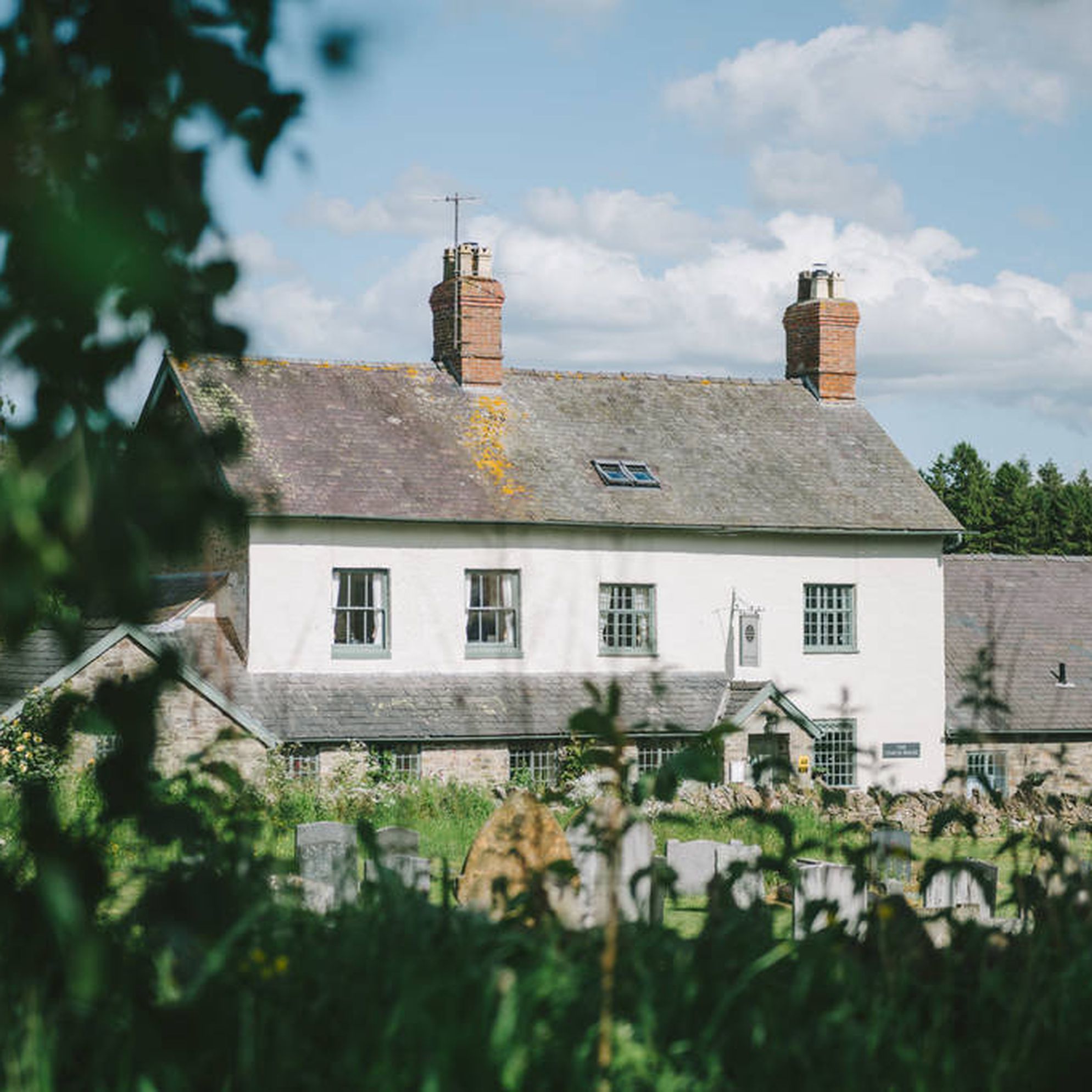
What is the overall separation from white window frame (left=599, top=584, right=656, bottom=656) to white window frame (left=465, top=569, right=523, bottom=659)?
6.28ft

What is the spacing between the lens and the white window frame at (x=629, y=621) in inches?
1136

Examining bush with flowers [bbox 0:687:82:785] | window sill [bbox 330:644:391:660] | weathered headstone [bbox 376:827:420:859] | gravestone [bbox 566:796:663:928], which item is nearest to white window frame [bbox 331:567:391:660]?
window sill [bbox 330:644:391:660]

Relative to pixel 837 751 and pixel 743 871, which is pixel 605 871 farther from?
pixel 837 751

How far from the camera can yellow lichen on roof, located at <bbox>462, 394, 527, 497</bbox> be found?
28.2 m

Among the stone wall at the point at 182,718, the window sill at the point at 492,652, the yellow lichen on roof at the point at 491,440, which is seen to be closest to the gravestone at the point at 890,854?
the stone wall at the point at 182,718

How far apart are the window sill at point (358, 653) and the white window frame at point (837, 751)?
880 cm

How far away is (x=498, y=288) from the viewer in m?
30.0

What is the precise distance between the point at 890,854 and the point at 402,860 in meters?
2.03

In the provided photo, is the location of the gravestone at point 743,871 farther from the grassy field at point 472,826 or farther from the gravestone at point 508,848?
the gravestone at point 508,848

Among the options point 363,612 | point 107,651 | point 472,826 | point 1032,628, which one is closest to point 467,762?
point 363,612

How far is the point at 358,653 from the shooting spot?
2656cm

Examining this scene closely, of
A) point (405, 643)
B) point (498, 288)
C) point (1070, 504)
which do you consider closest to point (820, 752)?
point (405, 643)

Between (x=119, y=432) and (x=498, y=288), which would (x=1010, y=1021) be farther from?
(x=498, y=288)

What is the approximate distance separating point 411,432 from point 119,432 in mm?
25367
